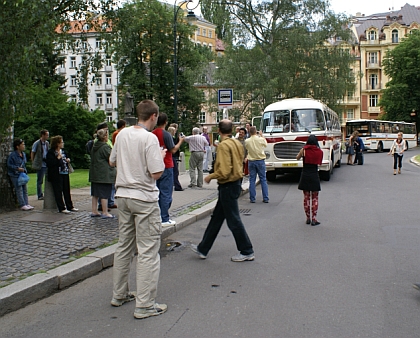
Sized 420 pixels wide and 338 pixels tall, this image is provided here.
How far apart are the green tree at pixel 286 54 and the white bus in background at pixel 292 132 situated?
1806cm

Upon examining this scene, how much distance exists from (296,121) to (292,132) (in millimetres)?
584

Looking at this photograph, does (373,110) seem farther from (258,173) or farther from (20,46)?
(20,46)

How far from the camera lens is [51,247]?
6.89 meters

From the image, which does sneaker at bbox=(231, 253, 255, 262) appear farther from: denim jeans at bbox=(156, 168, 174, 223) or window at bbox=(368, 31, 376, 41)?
window at bbox=(368, 31, 376, 41)

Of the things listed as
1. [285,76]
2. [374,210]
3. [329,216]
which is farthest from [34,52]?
[285,76]

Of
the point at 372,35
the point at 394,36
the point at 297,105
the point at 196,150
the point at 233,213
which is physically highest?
the point at 372,35

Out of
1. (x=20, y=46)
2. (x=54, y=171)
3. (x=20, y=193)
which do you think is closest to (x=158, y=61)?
(x=20, y=193)

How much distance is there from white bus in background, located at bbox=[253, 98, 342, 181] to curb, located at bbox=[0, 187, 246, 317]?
1141cm

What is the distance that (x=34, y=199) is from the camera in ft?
42.4

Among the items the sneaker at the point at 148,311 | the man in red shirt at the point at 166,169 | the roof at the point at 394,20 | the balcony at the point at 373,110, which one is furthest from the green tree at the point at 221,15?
the roof at the point at 394,20

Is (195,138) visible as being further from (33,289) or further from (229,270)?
(33,289)

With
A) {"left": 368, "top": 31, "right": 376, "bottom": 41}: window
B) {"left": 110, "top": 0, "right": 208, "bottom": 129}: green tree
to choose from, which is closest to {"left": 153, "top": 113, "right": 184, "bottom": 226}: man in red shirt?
{"left": 110, "top": 0, "right": 208, "bottom": 129}: green tree

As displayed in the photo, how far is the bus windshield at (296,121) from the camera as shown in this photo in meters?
18.0

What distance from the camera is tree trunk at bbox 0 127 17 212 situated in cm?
1048
